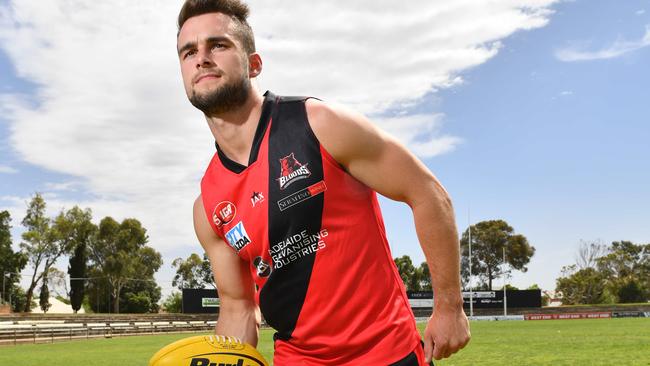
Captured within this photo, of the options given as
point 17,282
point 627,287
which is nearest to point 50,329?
point 17,282

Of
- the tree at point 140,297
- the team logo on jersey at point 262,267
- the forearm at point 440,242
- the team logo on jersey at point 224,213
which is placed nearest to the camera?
the forearm at point 440,242

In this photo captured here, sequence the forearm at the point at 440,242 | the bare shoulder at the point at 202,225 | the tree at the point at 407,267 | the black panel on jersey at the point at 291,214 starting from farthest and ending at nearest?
the tree at the point at 407,267
the bare shoulder at the point at 202,225
the black panel on jersey at the point at 291,214
the forearm at the point at 440,242

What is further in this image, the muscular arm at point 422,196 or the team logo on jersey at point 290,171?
the team logo on jersey at point 290,171

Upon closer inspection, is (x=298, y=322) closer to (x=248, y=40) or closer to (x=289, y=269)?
(x=289, y=269)

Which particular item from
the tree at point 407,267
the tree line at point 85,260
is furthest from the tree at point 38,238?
the tree at point 407,267

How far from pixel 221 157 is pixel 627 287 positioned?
90.3 meters

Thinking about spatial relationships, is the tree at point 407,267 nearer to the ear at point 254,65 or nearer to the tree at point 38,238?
the tree at point 38,238

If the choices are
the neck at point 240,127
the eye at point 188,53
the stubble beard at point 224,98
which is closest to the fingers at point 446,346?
the neck at point 240,127

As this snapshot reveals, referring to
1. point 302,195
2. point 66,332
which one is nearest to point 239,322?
point 302,195

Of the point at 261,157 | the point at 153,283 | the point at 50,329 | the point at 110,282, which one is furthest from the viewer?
the point at 153,283

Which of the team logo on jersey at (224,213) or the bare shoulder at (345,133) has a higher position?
the bare shoulder at (345,133)

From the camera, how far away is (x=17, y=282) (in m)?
67.4

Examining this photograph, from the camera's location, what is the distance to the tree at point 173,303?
7867 cm

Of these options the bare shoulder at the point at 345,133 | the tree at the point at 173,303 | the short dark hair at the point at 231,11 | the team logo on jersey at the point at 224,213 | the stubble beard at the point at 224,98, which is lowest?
the tree at the point at 173,303
